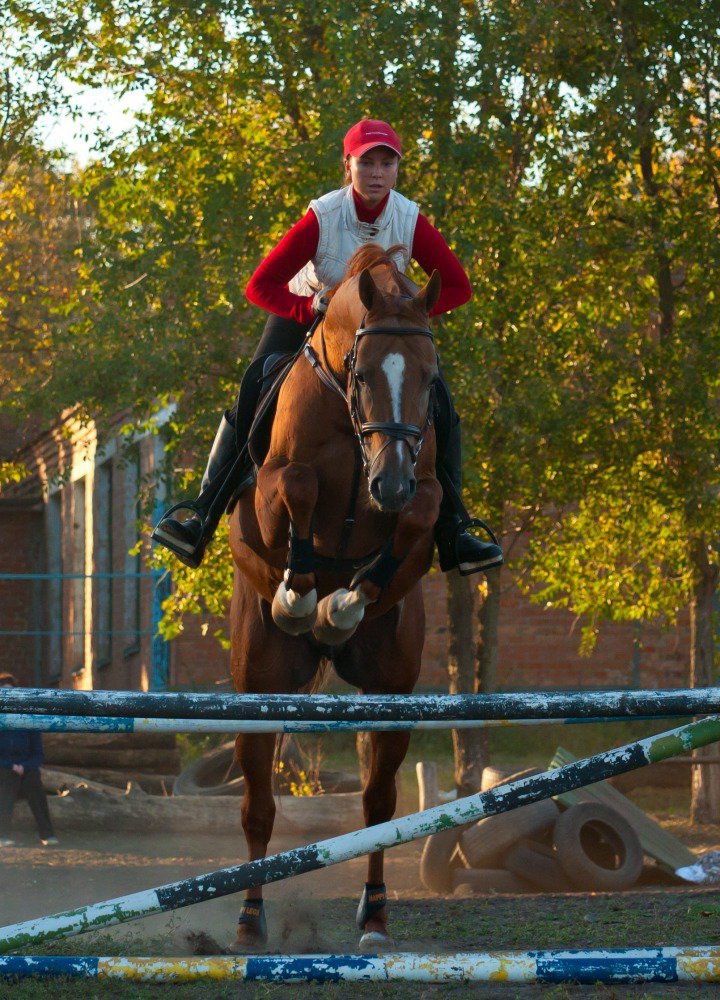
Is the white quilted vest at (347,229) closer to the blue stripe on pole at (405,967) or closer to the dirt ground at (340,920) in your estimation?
the dirt ground at (340,920)

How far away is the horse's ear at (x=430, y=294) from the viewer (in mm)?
4980

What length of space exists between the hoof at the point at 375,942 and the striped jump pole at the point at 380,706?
2254 mm

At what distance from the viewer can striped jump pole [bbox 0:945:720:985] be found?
12.6ft

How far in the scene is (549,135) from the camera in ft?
34.1

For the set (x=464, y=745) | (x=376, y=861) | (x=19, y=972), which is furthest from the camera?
(x=464, y=745)

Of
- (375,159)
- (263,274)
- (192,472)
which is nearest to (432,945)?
(263,274)

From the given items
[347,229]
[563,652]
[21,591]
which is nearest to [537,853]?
[347,229]

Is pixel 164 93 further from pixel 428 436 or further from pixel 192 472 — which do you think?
pixel 428 436

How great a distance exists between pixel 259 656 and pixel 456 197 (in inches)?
199

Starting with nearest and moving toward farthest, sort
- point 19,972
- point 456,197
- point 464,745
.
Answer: point 19,972, point 456,197, point 464,745

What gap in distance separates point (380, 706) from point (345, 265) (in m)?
2.72

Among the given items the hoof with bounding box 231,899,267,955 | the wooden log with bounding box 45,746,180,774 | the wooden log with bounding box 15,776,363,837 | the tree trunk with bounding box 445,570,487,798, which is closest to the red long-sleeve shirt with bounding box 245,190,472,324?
the hoof with bounding box 231,899,267,955

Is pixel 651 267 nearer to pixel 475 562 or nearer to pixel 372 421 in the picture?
pixel 475 562

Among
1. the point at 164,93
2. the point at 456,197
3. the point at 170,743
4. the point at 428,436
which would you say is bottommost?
the point at 170,743
